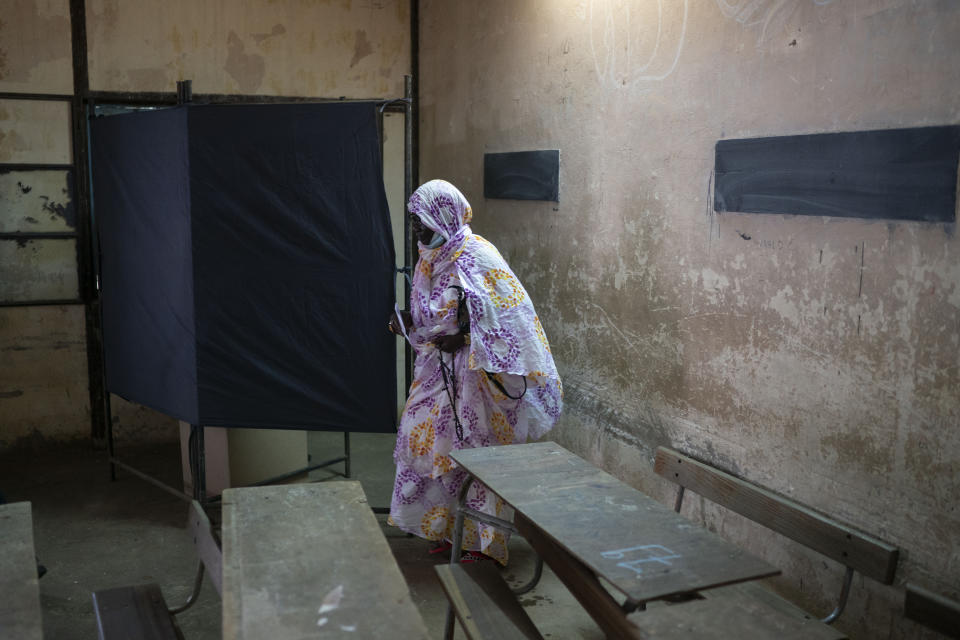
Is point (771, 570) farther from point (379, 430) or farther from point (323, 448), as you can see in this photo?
point (323, 448)

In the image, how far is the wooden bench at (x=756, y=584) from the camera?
175 centimetres

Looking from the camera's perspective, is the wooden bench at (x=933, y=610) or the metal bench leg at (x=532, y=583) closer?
the wooden bench at (x=933, y=610)

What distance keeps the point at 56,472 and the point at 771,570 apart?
4.12 m

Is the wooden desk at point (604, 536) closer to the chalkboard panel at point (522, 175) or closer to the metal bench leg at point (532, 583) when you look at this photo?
the metal bench leg at point (532, 583)

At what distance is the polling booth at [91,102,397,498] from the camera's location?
3.42 meters

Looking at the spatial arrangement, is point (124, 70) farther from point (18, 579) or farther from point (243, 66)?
point (18, 579)

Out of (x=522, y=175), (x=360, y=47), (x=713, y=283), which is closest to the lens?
(x=713, y=283)

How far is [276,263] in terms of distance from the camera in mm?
3514

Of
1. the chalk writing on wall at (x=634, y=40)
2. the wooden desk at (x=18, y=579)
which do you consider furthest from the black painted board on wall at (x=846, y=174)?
the wooden desk at (x=18, y=579)

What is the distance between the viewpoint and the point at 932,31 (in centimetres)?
216

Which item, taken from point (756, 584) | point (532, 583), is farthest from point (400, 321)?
point (756, 584)

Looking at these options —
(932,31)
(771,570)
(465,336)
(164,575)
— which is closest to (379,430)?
(465,336)

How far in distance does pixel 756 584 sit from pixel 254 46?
4.24m

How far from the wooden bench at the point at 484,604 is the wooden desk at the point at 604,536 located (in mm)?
167
